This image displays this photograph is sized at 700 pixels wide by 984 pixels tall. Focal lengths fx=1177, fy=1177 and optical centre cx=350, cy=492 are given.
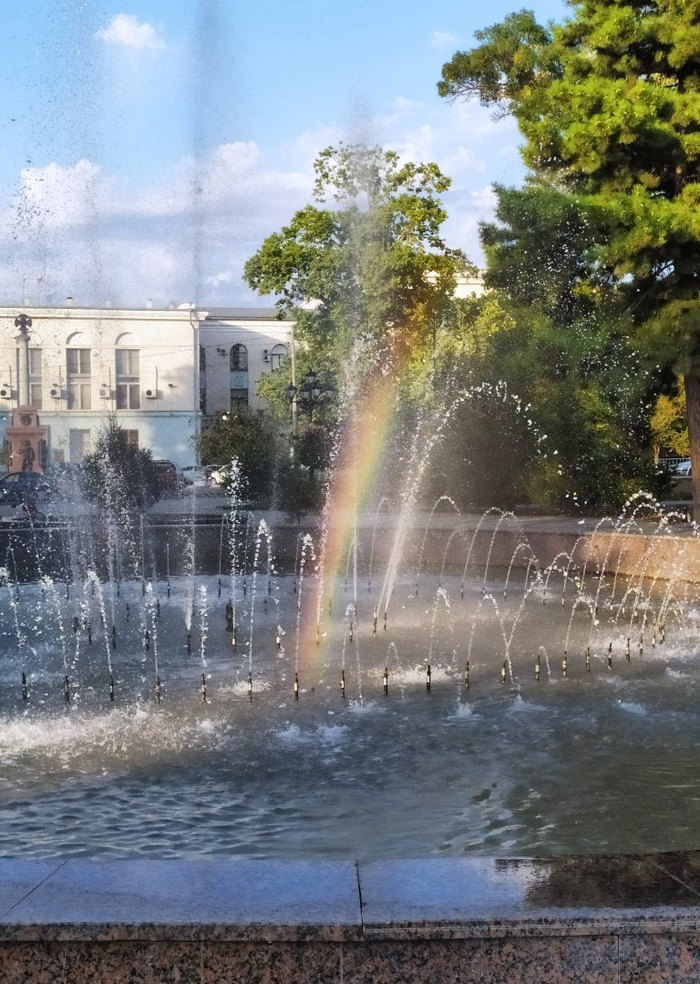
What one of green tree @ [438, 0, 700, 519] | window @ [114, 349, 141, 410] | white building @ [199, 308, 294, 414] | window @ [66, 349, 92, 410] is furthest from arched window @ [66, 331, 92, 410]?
green tree @ [438, 0, 700, 519]

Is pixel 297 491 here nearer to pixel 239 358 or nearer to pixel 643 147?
pixel 643 147

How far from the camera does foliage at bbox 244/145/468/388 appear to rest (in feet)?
127

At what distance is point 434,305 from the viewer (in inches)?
1565

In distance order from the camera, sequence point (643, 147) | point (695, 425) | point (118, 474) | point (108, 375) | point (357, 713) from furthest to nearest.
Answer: point (108, 375)
point (118, 474)
point (695, 425)
point (643, 147)
point (357, 713)

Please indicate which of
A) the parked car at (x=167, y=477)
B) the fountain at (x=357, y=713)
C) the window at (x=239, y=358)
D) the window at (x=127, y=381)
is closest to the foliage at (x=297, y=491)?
the fountain at (x=357, y=713)

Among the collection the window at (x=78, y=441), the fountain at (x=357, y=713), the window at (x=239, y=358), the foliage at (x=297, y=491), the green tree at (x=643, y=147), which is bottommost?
the fountain at (x=357, y=713)

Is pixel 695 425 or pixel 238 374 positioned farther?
pixel 238 374

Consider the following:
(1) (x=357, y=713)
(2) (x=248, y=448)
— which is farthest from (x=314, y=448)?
(1) (x=357, y=713)

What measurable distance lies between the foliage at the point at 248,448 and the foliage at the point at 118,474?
2712 millimetres

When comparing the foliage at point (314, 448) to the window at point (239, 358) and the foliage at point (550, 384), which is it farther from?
the window at point (239, 358)

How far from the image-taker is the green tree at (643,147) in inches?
614

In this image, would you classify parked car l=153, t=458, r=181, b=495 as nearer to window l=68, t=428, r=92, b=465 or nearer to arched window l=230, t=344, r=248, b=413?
window l=68, t=428, r=92, b=465

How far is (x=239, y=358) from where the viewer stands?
6669 cm

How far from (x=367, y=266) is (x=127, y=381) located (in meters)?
23.4
